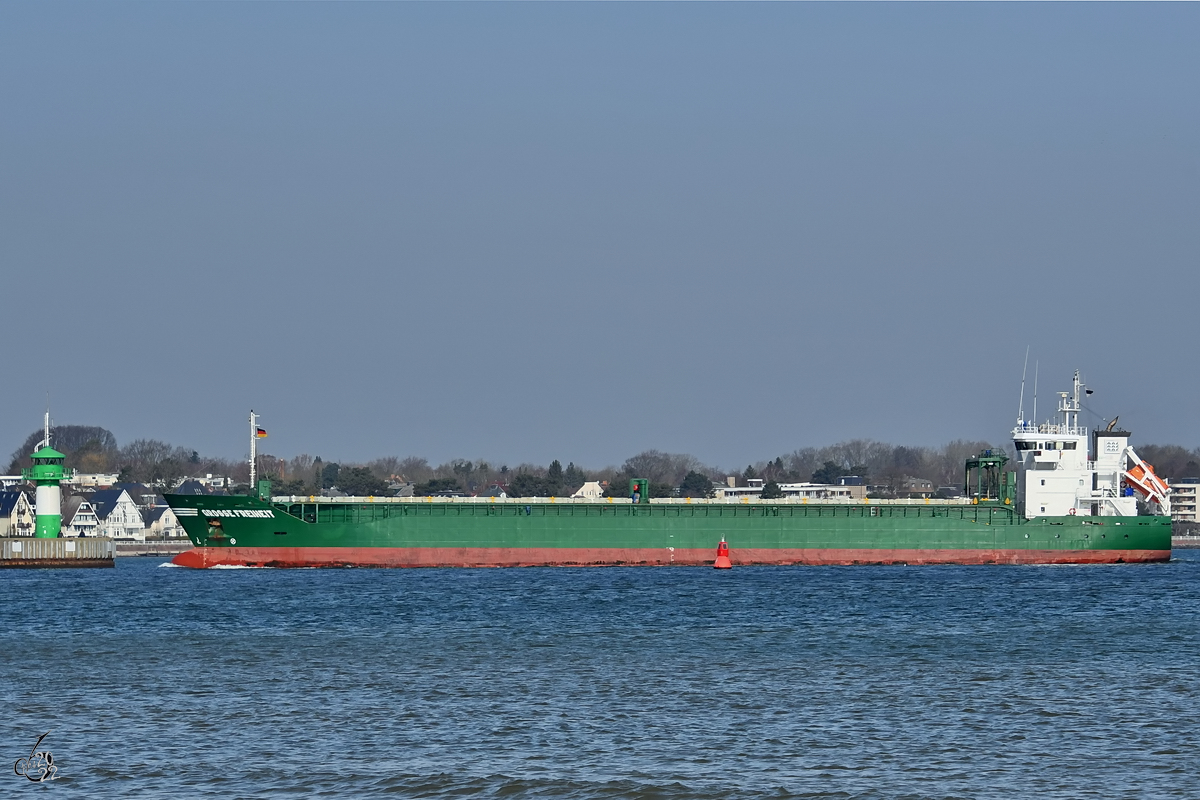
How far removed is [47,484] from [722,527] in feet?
104

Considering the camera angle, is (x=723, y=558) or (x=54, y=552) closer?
(x=723, y=558)

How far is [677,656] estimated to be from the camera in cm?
2594

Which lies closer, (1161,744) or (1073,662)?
(1161,744)

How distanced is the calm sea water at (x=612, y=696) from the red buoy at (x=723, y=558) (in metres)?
14.2

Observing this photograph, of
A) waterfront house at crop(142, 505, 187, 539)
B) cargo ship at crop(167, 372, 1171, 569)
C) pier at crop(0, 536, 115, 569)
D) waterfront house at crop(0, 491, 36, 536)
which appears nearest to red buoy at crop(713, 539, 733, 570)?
cargo ship at crop(167, 372, 1171, 569)

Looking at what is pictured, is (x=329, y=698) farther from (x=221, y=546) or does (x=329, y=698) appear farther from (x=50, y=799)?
(x=221, y=546)

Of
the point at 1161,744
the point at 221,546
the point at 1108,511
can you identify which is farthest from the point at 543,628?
the point at 1108,511

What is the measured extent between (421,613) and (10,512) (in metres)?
82.3

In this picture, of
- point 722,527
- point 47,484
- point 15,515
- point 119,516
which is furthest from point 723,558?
point 119,516

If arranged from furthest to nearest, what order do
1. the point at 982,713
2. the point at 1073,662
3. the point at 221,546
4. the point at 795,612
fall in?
1. the point at 221,546
2. the point at 795,612
3. the point at 1073,662
4. the point at 982,713

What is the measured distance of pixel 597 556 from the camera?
5509 cm

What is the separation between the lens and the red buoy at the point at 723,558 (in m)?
54.5

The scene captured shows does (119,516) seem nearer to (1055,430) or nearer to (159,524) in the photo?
(159,524)

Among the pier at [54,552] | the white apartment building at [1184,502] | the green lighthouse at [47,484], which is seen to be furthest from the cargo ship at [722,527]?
the white apartment building at [1184,502]
